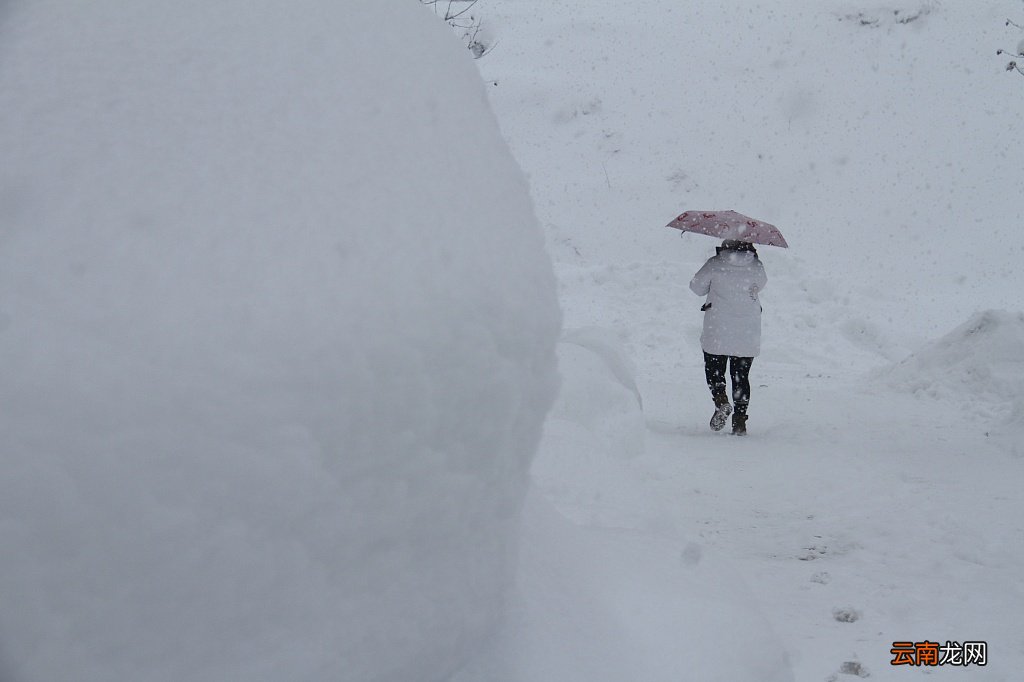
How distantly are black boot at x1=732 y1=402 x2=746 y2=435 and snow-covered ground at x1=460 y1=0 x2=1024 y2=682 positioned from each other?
0.16 m

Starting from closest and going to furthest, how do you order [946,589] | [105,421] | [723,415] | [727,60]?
[105,421]
[946,589]
[723,415]
[727,60]

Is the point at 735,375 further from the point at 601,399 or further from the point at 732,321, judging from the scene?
the point at 601,399

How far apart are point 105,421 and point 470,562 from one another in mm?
641

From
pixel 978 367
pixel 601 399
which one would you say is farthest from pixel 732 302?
pixel 978 367

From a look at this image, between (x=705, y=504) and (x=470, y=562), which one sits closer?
(x=470, y=562)

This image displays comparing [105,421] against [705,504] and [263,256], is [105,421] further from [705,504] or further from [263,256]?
[705,504]

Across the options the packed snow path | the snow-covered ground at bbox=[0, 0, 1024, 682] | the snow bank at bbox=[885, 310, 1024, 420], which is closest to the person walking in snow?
the packed snow path

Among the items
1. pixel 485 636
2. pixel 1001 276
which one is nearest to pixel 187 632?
pixel 485 636

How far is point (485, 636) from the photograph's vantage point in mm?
1576

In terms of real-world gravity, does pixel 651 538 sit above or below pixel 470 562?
below

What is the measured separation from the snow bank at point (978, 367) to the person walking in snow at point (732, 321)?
2119 millimetres

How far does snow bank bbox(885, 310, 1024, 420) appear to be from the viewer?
8055 millimetres

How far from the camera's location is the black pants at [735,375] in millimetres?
7453

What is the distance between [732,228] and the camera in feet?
24.3
